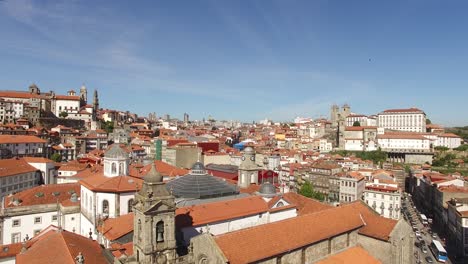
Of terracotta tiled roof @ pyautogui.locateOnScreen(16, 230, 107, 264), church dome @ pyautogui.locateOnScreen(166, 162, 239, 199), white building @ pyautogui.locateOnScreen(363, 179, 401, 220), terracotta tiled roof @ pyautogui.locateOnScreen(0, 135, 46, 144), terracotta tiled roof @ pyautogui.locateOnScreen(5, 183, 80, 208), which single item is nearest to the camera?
terracotta tiled roof @ pyautogui.locateOnScreen(16, 230, 107, 264)

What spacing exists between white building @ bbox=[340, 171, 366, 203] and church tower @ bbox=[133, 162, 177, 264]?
48.7 meters

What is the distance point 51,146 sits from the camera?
78.9 m

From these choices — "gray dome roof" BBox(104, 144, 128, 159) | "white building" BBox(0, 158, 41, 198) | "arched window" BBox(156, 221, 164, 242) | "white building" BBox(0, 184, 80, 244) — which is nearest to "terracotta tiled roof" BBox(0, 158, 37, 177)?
"white building" BBox(0, 158, 41, 198)

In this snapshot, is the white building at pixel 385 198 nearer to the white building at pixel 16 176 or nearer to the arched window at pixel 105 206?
the arched window at pixel 105 206

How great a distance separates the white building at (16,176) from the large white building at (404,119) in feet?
431

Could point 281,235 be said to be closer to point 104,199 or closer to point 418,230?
point 104,199

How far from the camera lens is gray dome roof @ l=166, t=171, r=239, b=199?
29402 millimetres

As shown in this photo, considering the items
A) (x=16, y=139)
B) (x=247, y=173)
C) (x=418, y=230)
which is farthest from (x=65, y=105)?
(x=418, y=230)

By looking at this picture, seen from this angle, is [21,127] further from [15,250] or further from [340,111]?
[340,111]

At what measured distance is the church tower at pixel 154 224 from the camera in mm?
19625

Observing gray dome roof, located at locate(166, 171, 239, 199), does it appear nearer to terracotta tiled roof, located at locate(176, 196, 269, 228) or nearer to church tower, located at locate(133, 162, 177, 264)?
terracotta tiled roof, located at locate(176, 196, 269, 228)

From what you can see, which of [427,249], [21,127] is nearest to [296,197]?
[427,249]

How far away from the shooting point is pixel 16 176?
4959 centimetres

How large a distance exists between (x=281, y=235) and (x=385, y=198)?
45.2m
